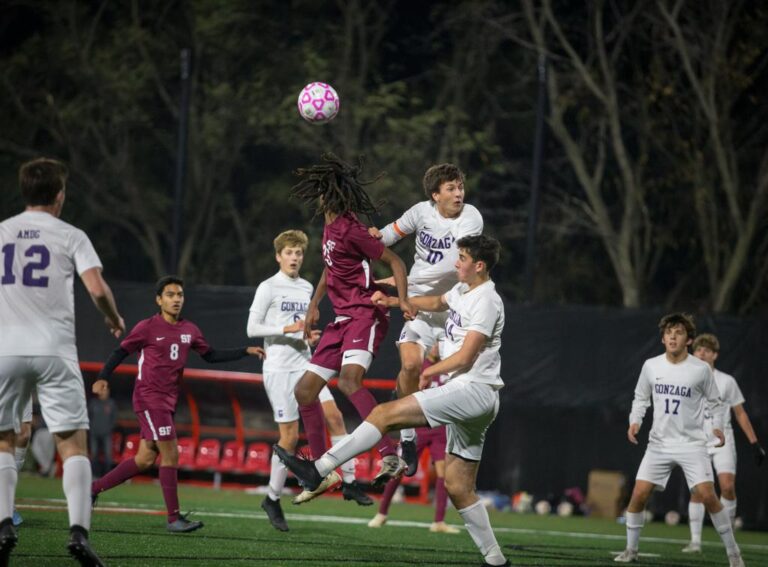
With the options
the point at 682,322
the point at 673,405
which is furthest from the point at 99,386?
the point at 682,322

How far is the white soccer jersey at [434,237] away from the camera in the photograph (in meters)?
10.1

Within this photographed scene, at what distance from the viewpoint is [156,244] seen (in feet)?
89.0

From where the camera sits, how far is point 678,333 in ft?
34.9

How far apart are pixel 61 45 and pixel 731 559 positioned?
2190cm

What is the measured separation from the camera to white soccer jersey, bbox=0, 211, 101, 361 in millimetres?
6789

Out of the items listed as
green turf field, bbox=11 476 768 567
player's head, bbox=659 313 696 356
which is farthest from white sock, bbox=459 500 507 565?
player's head, bbox=659 313 696 356

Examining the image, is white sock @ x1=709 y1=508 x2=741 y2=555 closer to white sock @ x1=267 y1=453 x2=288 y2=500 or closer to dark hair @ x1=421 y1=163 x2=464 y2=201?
dark hair @ x1=421 y1=163 x2=464 y2=201

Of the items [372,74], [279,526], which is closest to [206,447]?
[279,526]

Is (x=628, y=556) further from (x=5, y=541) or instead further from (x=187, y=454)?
(x=187, y=454)

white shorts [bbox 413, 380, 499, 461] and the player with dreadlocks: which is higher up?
the player with dreadlocks

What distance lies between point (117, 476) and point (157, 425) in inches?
23.6

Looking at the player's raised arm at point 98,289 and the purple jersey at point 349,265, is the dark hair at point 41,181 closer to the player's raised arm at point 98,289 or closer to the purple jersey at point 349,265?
the player's raised arm at point 98,289

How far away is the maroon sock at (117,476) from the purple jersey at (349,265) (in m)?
2.48

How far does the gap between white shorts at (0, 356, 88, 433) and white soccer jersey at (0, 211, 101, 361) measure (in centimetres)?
5
